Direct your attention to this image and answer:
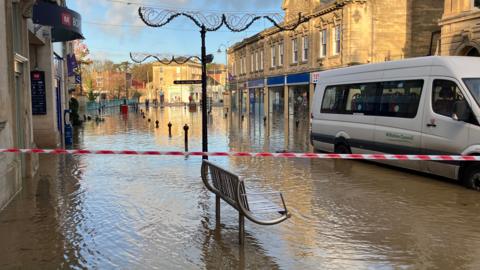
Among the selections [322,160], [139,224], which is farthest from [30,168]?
[322,160]

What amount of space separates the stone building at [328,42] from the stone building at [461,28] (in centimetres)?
803

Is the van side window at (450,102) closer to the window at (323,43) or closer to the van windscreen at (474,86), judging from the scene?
the van windscreen at (474,86)

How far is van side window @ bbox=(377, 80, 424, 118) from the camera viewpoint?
10.6 meters

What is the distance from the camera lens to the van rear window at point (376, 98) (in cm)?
1077

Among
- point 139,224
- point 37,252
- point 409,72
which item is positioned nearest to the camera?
point 37,252

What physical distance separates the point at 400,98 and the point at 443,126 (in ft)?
5.62

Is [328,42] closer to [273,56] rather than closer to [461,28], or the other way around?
[273,56]

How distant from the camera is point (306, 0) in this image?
36719 millimetres

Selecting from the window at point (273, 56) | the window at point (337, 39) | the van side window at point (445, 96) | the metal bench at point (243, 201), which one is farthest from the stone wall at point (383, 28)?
the metal bench at point (243, 201)

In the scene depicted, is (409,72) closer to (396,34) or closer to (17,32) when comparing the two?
(17,32)

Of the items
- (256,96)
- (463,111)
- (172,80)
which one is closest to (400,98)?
(463,111)

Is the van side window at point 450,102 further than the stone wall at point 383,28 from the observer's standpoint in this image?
No

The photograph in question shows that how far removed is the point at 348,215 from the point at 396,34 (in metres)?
25.5

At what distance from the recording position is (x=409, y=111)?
35.3ft
